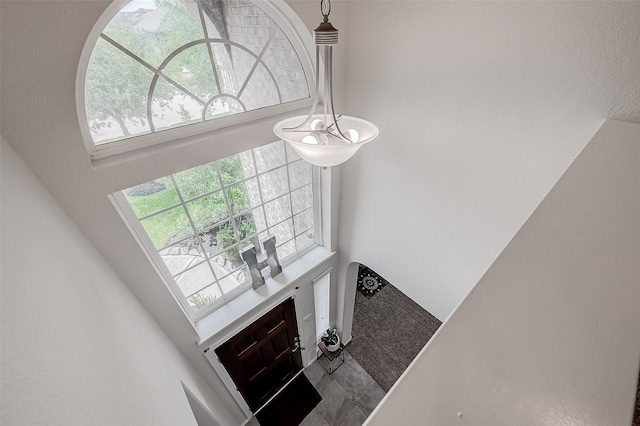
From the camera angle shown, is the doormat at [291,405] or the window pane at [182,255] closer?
the window pane at [182,255]

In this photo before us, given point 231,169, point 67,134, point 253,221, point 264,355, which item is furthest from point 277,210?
point 264,355

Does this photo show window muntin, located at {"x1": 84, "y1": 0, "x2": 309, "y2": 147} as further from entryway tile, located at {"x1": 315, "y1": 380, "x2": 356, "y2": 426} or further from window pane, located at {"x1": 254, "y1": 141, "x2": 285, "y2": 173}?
entryway tile, located at {"x1": 315, "y1": 380, "x2": 356, "y2": 426}

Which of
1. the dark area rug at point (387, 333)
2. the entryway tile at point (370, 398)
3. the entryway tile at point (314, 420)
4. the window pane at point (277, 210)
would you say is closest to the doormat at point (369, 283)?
the dark area rug at point (387, 333)

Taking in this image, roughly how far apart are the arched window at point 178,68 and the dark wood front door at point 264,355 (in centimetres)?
199

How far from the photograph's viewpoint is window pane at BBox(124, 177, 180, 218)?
1.70 metres

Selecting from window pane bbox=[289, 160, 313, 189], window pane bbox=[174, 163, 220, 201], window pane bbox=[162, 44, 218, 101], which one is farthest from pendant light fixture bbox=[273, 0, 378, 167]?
window pane bbox=[289, 160, 313, 189]

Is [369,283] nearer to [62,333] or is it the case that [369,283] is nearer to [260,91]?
[260,91]

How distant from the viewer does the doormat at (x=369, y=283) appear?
194 inches

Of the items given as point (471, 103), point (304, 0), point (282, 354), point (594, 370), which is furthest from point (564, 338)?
point (282, 354)

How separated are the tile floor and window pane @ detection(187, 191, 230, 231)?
9.01ft

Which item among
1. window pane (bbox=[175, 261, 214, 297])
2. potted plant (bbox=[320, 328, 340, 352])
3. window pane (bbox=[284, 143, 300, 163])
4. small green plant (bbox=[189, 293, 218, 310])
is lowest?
potted plant (bbox=[320, 328, 340, 352])

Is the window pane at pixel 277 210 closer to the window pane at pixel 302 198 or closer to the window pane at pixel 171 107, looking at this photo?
the window pane at pixel 302 198

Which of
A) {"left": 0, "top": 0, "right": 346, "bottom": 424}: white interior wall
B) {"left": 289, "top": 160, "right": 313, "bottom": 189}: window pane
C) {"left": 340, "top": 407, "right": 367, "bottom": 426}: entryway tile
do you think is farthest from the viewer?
{"left": 340, "top": 407, "right": 367, "bottom": 426}: entryway tile

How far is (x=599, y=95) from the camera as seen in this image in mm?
1204
